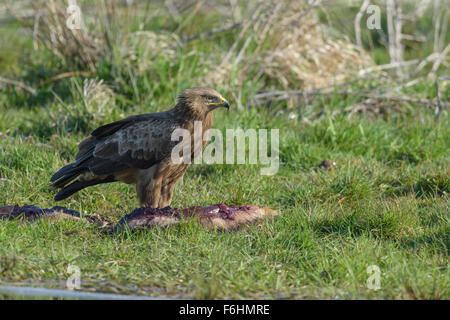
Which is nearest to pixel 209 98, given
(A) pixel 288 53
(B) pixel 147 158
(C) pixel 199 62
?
(B) pixel 147 158

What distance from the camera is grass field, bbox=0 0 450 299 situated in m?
4.23

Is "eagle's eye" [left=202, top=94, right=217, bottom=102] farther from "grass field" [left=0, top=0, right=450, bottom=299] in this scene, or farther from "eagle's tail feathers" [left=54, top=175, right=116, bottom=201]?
"eagle's tail feathers" [left=54, top=175, right=116, bottom=201]

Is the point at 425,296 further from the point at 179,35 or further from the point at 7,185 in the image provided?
the point at 179,35

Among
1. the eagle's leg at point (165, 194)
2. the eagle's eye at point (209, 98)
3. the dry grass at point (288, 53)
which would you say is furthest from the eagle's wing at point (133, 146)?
the dry grass at point (288, 53)

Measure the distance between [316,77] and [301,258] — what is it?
4782 mm

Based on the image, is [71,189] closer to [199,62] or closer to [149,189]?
[149,189]

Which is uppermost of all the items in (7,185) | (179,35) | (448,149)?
(179,35)

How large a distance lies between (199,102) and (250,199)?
1.03 m

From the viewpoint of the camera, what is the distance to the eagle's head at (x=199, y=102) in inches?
226

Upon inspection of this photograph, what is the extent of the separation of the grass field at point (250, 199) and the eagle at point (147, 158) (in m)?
0.32

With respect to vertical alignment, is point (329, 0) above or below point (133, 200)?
above

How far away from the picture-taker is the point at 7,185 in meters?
5.96

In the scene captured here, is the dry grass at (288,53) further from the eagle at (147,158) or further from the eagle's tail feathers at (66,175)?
the eagle's tail feathers at (66,175)

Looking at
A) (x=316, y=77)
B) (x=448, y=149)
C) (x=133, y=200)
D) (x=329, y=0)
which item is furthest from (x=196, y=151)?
(x=329, y=0)
